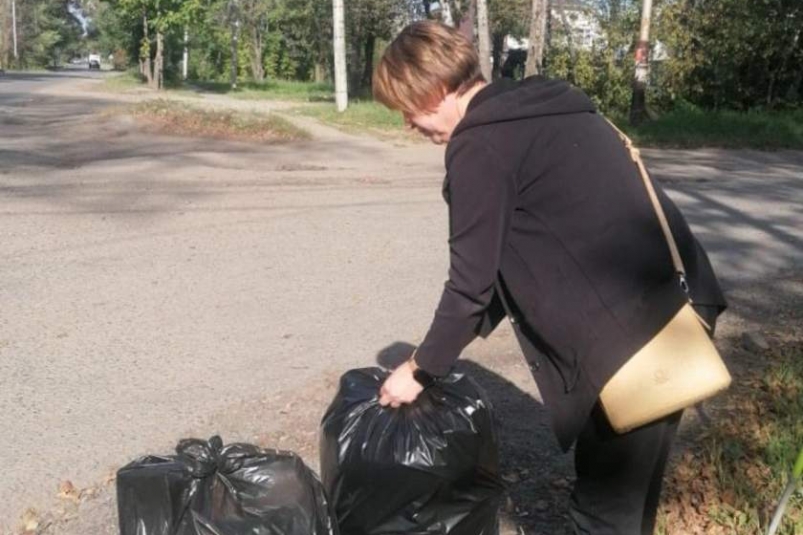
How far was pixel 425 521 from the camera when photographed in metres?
2.67

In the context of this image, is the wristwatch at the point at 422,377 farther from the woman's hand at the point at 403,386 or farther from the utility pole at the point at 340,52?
the utility pole at the point at 340,52

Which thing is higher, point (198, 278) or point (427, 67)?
point (427, 67)

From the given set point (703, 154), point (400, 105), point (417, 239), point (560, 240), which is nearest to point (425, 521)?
point (560, 240)

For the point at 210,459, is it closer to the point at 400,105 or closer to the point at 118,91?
the point at 400,105

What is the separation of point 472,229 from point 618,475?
75cm

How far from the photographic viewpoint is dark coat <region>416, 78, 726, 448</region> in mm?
2123

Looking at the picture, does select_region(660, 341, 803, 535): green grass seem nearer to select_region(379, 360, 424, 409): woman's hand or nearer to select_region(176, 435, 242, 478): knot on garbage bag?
select_region(379, 360, 424, 409): woman's hand

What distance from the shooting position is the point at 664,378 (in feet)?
6.96

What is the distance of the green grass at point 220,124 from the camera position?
1734 cm

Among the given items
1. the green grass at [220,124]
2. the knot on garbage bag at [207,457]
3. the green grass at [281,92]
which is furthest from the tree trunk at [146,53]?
the knot on garbage bag at [207,457]

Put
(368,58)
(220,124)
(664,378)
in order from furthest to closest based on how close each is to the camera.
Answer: (368,58) < (220,124) < (664,378)

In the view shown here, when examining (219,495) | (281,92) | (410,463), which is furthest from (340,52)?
(219,495)

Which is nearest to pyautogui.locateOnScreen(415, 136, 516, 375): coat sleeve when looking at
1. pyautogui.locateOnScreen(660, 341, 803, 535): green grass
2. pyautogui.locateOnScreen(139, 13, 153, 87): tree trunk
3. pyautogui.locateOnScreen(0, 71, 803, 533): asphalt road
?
pyautogui.locateOnScreen(660, 341, 803, 535): green grass

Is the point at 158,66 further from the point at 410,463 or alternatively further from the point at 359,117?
the point at 410,463
